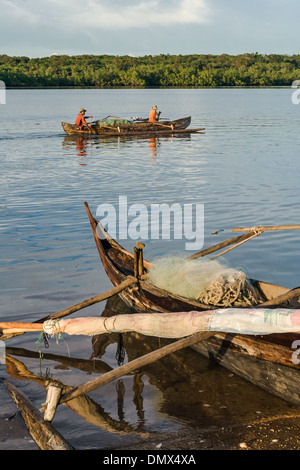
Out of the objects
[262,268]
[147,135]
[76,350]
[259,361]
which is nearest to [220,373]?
[259,361]

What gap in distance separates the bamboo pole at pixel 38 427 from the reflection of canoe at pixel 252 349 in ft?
6.72

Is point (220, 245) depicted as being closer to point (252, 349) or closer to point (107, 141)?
point (252, 349)

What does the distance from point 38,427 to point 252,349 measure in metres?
2.28

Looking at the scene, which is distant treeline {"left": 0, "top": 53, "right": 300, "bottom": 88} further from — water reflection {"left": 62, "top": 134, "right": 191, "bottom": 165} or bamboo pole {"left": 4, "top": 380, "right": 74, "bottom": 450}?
bamboo pole {"left": 4, "top": 380, "right": 74, "bottom": 450}

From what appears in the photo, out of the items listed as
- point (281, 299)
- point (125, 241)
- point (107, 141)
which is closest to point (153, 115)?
point (107, 141)

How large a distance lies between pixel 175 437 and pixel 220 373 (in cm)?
143

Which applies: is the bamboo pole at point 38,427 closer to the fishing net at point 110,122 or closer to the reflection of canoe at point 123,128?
the reflection of canoe at point 123,128

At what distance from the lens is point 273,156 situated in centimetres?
2391

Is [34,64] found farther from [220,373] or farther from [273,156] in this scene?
[220,373]

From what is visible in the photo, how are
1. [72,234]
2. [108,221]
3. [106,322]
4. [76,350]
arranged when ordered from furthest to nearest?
[108,221]
[72,234]
[76,350]
[106,322]

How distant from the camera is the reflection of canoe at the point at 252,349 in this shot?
5.36m

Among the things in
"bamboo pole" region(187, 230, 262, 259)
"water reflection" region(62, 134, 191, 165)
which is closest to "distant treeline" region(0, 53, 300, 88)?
"water reflection" region(62, 134, 191, 165)

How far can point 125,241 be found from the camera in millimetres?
11633

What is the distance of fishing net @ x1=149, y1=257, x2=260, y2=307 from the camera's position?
6590mm
